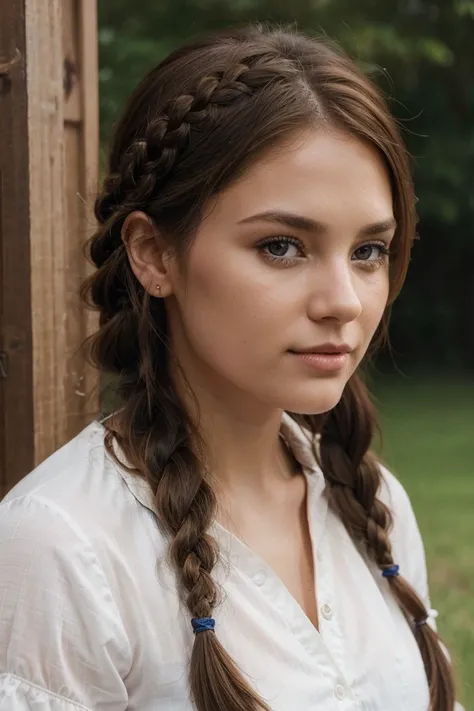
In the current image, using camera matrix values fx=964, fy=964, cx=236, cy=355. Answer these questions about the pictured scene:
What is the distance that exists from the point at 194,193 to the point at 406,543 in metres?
0.89

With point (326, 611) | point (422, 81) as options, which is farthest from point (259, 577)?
point (422, 81)

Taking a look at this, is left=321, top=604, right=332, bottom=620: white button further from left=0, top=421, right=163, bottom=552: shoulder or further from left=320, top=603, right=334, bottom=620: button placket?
left=0, top=421, right=163, bottom=552: shoulder

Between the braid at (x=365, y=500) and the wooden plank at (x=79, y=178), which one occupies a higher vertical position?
the wooden plank at (x=79, y=178)

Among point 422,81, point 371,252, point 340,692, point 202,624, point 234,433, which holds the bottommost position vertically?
point 340,692

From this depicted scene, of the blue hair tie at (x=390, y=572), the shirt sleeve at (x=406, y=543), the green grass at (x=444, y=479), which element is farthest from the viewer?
the green grass at (x=444, y=479)

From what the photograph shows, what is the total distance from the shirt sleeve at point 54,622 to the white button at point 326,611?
14.8 inches

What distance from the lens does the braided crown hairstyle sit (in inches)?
A: 59.4

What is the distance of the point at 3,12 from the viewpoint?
5.75 feet

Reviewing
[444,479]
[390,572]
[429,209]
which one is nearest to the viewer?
[390,572]

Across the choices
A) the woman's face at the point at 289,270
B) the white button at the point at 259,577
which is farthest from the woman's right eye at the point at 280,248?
the white button at the point at 259,577

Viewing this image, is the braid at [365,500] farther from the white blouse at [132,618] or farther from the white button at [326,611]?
the white button at [326,611]

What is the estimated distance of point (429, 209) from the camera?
40.2 feet

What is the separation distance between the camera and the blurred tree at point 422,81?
7.97 meters

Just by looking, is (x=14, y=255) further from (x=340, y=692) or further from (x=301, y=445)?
(x=340, y=692)
